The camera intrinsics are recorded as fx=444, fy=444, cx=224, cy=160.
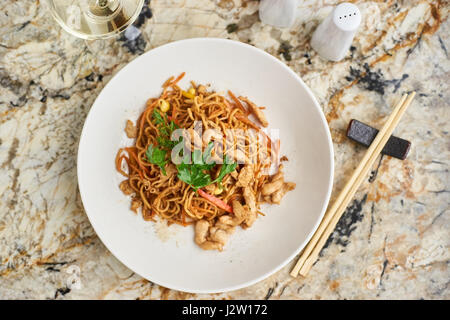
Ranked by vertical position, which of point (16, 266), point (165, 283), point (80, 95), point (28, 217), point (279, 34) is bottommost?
point (16, 266)

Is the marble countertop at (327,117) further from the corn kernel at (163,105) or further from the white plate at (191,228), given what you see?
the corn kernel at (163,105)

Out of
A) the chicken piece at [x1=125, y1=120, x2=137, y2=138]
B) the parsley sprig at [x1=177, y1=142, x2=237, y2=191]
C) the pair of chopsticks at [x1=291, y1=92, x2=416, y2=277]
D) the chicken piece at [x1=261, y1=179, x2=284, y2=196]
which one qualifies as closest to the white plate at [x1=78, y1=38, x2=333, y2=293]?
the chicken piece at [x1=125, y1=120, x2=137, y2=138]

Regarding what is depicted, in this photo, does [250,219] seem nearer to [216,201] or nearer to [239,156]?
[216,201]

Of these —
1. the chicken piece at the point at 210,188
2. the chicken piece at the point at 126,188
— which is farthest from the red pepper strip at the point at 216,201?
the chicken piece at the point at 126,188

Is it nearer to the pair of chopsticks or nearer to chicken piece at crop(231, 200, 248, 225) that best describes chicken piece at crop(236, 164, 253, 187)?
chicken piece at crop(231, 200, 248, 225)

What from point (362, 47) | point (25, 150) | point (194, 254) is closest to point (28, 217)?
point (25, 150)

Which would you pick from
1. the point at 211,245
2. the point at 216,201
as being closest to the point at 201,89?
the point at 216,201

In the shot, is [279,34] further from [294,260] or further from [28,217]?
[28,217]
